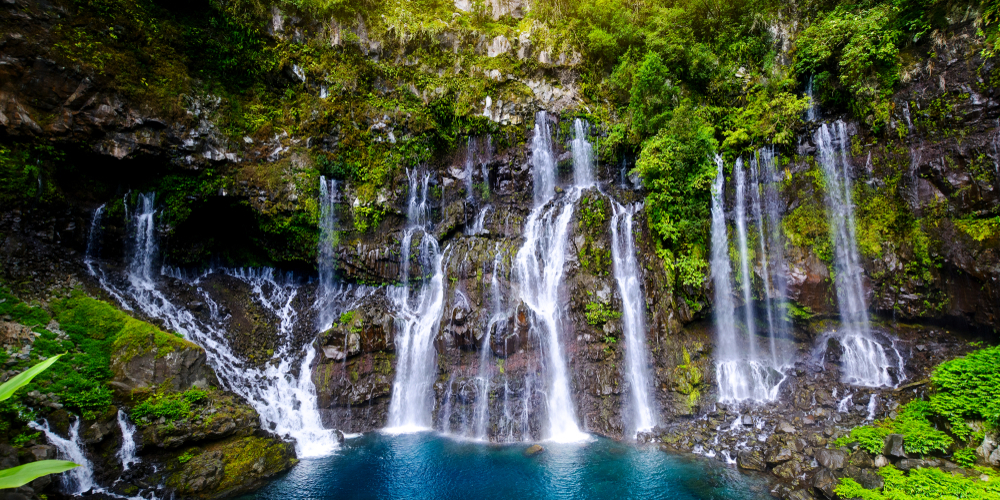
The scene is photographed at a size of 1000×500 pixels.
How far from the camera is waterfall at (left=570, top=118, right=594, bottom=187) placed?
17.7 m

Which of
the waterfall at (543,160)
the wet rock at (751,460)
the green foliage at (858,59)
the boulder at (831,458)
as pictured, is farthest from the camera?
the waterfall at (543,160)

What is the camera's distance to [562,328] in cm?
1421

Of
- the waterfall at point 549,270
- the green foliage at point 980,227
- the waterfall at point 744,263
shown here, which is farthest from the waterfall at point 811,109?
the waterfall at point 549,270

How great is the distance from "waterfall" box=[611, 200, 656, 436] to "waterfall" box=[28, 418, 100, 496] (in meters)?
12.9

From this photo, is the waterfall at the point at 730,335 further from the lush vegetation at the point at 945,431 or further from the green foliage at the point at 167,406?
the green foliage at the point at 167,406

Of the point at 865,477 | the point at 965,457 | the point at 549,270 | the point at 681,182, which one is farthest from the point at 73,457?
the point at 965,457

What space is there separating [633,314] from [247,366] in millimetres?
12179

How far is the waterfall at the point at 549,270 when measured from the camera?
44.0 feet

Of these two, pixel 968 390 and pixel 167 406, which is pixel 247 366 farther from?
pixel 968 390

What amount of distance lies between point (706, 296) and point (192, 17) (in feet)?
65.4

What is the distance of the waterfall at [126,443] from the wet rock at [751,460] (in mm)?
13697

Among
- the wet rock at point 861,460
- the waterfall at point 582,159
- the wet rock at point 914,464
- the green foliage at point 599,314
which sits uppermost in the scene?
the waterfall at point 582,159

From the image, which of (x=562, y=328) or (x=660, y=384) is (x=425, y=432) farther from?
(x=660, y=384)

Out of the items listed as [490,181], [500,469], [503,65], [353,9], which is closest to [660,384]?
[500,469]
